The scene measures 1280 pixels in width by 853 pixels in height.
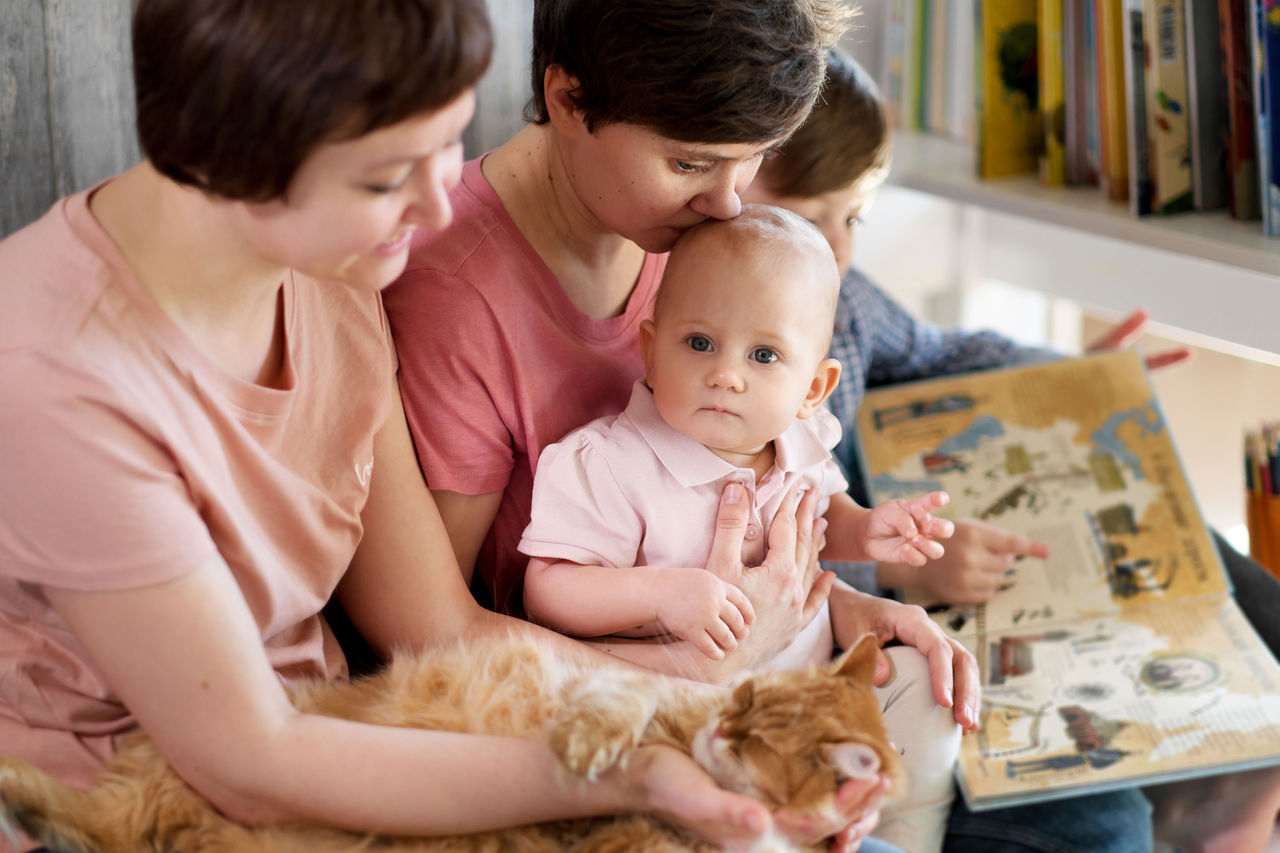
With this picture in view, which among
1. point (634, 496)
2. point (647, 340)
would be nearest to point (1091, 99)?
point (647, 340)

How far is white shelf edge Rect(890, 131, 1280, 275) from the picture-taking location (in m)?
1.67

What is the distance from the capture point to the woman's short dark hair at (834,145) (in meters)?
1.49

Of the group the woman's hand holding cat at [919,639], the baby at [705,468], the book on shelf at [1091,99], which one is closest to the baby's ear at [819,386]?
the baby at [705,468]

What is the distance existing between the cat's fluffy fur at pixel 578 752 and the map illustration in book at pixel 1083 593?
1.26 ft

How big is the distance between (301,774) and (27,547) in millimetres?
268

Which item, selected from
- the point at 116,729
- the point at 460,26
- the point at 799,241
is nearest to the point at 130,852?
the point at 116,729

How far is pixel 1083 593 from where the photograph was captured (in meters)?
1.50

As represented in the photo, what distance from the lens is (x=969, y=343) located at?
6.22ft

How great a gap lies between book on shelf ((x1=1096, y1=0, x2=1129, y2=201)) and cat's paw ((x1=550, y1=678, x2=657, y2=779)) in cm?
139

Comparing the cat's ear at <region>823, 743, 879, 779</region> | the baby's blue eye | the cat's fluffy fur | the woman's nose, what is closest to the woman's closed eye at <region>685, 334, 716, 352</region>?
the baby's blue eye

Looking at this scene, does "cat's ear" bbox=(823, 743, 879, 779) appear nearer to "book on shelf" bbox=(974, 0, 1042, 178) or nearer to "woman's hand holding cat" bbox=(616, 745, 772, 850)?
"woman's hand holding cat" bbox=(616, 745, 772, 850)

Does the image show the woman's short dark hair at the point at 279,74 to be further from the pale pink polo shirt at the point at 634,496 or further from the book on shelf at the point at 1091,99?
the book on shelf at the point at 1091,99

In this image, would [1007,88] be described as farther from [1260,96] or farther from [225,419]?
[225,419]

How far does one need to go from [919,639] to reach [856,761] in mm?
380
